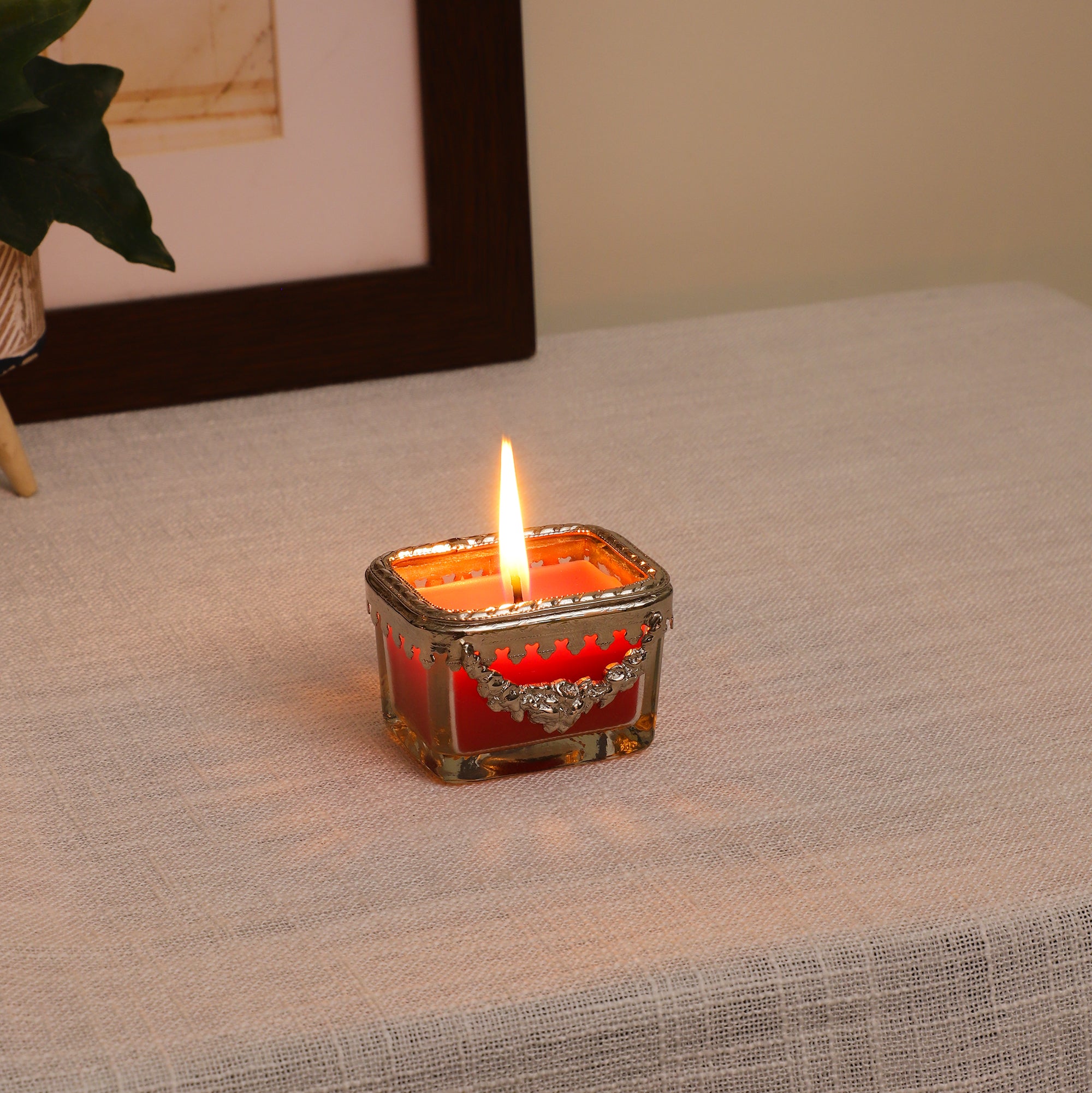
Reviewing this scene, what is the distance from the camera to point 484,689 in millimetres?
435

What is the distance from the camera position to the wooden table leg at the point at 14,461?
27.5 inches

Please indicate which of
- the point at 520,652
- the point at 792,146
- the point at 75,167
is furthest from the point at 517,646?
the point at 792,146

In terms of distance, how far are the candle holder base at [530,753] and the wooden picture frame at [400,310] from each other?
412mm

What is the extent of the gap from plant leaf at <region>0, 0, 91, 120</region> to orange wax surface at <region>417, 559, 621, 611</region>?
29 centimetres

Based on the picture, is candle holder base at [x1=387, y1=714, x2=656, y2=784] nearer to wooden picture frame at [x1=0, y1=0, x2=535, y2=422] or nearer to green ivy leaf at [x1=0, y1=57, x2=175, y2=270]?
green ivy leaf at [x1=0, y1=57, x2=175, y2=270]

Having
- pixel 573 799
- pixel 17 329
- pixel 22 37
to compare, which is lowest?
pixel 573 799

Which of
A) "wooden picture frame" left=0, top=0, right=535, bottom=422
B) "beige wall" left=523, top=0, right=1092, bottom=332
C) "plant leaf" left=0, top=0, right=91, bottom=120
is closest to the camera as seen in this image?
"plant leaf" left=0, top=0, right=91, bottom=120

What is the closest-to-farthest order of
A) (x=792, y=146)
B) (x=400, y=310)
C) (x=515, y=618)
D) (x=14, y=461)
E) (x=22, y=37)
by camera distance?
1. (x=515, y=618)
2. (x=22, y=37)
3. (x=14, y=461)
4. (x=400, y=310)
5. (x=792, y=146)

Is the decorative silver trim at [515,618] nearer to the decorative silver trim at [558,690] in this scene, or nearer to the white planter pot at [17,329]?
Result: the decorative silver trim at [558,690]

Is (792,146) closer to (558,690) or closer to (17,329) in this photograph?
(17,329)

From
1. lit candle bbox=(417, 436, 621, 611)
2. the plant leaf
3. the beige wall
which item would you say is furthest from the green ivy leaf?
the beige wall

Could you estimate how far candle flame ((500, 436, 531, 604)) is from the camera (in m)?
0.46

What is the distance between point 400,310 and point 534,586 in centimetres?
42

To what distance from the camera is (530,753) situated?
1.52ft
